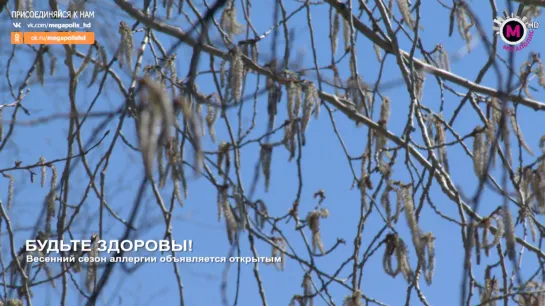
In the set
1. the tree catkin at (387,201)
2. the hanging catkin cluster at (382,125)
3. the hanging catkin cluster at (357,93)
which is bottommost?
the tree catkin at (387,201)

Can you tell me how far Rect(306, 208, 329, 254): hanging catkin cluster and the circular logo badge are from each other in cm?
67

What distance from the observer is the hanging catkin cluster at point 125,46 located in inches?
88.4

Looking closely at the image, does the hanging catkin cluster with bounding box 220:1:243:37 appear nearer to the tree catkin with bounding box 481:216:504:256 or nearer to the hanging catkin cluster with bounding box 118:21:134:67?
the hanging catkin cluster with bounding box 118:21:134:67

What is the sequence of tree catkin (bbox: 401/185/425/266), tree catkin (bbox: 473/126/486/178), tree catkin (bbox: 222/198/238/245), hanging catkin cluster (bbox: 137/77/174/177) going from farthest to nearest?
tree catkin (bbox: 222/198/238/245), tree catkin (bbox: 473/126/486/178), tree catkin (bbox: 401/185/425/266), hanging catkin cluster (bbox: 137/77/174/177)

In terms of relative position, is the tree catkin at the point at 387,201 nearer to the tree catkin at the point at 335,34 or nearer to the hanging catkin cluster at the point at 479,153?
the hanging catkin cluster at the point at 479,153

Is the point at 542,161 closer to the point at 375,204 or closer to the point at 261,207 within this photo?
the point at 375,204

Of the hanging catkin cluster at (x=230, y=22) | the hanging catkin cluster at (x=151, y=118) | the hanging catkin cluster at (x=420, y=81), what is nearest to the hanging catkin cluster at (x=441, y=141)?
the hanging catkin cluster at (x=420, y=81)

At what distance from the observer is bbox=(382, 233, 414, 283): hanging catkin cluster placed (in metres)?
1.89

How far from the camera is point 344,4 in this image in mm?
2297

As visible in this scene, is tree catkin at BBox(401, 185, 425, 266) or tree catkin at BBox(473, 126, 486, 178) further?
tree catkin at BBox(473, 126, 486, 178)

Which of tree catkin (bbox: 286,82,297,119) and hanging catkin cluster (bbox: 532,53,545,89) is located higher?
hanging catkin cluster (bbox: 532,53,545,89)

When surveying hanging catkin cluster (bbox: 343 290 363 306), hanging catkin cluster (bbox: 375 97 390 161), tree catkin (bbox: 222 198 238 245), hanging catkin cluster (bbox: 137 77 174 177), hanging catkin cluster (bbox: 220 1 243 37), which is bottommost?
hanging catkin cluster (bbox: 137 77 174 177)

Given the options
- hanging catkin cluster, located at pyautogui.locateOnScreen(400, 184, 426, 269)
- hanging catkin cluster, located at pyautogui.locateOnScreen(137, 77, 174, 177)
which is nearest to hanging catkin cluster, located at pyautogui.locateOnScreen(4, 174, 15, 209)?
hanging catkin cluster, located at pyautogui.locateOnScreen(400, 184, 426, 269)

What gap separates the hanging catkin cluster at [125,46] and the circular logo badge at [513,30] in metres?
0.97
